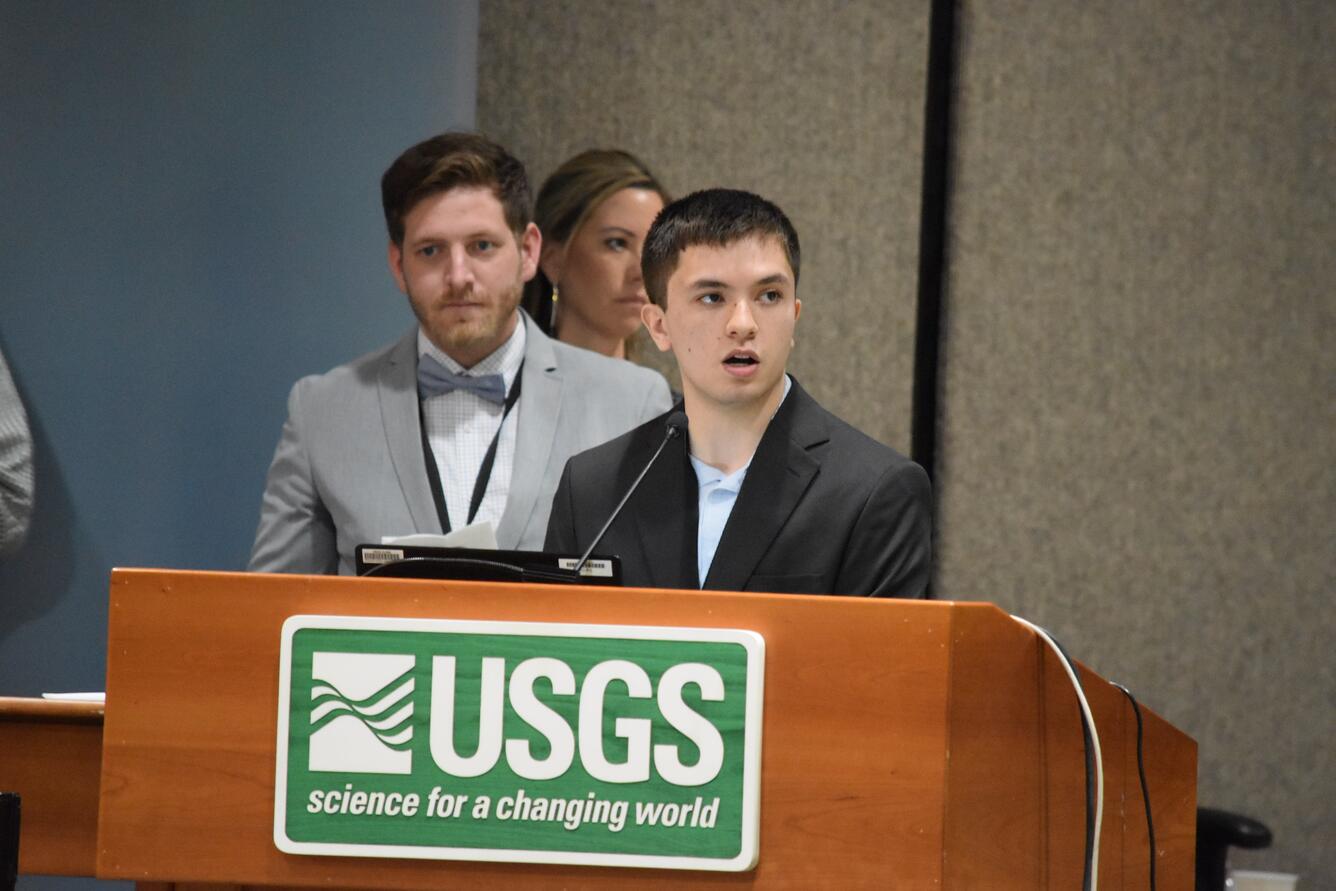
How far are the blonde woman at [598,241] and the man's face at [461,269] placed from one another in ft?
1.51

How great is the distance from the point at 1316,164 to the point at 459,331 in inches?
82.4

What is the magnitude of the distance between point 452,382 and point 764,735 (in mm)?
1398

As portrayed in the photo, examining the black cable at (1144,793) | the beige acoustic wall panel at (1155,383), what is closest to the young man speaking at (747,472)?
the black cable at (1144,793)

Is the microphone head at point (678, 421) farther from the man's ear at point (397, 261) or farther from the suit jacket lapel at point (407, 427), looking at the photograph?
the man's ear at point (397, 261)

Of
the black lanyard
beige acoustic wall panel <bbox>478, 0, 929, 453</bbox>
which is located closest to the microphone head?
the black lanyard

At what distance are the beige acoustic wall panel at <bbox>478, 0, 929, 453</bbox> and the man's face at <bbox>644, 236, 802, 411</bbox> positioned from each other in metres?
1.49

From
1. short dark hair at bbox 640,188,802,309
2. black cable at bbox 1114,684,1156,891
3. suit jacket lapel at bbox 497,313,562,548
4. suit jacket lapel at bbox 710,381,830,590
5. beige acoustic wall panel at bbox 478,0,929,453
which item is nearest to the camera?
black cable at bbox 1114,684,1156,891

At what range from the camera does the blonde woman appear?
3.06m

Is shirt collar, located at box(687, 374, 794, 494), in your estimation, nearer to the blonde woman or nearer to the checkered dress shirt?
the checkered dress shirt

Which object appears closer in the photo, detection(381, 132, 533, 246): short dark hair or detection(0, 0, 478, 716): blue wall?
detection(381, 132, 533, 246): short dark hair

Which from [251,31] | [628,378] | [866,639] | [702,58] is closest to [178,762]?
[866,639]

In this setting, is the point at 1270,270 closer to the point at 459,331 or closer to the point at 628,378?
the point at 628,378

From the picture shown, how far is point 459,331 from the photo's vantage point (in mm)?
2586

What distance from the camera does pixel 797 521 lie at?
1.84m
